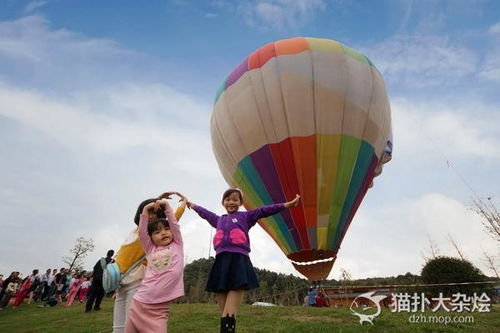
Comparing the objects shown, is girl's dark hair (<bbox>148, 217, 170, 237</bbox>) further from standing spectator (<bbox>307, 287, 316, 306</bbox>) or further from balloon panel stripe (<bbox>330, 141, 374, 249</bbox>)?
standing spectator (<bbox>307, 287, 316, 306</bbox>)

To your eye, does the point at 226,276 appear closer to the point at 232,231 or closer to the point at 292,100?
the point at 232,231

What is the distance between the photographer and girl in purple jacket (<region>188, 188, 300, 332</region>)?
4.09 m

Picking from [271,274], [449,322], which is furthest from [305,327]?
[271,274]

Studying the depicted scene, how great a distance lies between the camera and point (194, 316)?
29.5 ft

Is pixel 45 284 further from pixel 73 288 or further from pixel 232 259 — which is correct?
pixel 232 259

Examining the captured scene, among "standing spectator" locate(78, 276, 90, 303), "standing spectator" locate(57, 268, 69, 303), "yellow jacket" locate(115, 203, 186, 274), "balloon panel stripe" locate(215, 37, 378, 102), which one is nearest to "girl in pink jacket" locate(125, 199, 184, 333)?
"yellow jacket" locate(115, 203, 186, 274)

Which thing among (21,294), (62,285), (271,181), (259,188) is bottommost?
(21,294)

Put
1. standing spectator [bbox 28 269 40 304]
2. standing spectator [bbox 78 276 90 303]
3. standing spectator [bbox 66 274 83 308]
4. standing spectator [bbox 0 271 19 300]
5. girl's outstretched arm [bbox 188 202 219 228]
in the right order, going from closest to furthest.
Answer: girl's outstretched arm [bbox 188 202 219 228]
standing spectator [bbox 0 271 19 300]
standing spectator [bbox 66 274 83 308]
standing spectator [bbox 28 269 40 304]
standing spectator [bbox 78 276 90 303]

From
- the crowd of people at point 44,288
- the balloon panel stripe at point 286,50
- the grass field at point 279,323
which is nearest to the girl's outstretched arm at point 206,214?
the grass field at point 279,323

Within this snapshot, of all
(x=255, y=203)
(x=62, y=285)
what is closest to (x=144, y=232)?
(x=255, y=203)

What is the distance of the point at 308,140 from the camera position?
12.1 metres

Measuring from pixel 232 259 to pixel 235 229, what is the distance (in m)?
0.32

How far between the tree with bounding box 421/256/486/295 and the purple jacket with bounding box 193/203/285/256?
14529 mm

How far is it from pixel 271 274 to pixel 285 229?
3502cm
